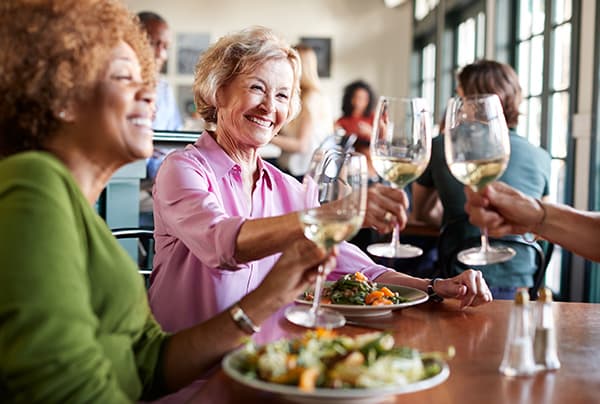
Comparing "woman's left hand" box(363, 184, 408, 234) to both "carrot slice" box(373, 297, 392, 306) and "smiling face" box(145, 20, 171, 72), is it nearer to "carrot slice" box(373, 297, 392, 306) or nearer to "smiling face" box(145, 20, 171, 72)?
"carrot slice" box(373, 297, 392, 306)

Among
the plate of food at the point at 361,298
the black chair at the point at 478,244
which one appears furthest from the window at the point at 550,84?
the plate of food at the point at 361,298

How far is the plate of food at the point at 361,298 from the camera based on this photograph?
166 centimetres

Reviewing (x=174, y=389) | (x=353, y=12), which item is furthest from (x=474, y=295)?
(x=353, y=12)

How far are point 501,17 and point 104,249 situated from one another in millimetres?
A: 5479

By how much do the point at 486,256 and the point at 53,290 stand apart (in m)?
0.75

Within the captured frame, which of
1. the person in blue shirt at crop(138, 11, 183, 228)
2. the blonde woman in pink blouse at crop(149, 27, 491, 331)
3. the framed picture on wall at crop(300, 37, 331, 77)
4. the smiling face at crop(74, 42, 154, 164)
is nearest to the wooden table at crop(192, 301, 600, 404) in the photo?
the blonde woman in pink blouse at crop(149, 27, 491, 331)

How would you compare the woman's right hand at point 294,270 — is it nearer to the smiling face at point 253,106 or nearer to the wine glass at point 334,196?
the wine glass at point 334,196

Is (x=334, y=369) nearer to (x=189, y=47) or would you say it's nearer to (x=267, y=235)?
(x=267, y=235)

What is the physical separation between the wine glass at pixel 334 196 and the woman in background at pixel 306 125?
4.46m

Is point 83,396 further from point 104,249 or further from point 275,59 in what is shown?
point 275,59

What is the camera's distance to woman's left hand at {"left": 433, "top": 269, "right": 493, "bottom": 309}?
5.90ft

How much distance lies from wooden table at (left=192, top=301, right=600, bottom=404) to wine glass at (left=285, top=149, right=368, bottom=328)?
243 millimetres

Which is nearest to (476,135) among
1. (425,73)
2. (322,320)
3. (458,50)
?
(322,320)

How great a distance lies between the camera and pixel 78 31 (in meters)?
1.24
